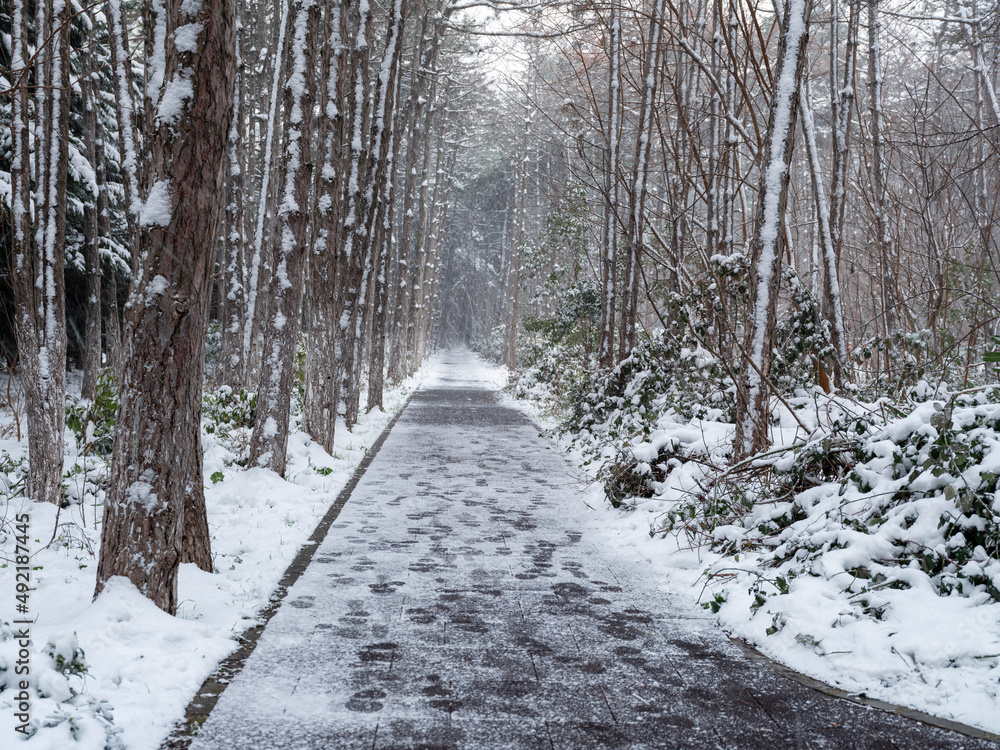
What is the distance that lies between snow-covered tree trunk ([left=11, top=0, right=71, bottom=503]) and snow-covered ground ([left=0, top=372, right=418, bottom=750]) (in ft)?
1.95

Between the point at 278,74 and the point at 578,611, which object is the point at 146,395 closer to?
the point at 578,611

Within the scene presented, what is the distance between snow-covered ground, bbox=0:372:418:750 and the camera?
11.0ft

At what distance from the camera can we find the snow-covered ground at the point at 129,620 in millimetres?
3346

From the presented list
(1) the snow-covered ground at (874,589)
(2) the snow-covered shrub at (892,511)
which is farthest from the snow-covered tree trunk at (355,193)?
(2) the snow-covered shrub at (892,511)

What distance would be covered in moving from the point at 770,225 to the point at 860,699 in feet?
15.6

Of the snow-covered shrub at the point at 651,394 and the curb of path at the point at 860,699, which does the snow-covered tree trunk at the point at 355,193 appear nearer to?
the snow-covered shrub at the point at 651,394

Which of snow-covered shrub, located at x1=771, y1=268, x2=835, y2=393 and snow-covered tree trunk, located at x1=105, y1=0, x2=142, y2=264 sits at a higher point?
snow-covered tree trunk, located at x1=105, y1=0, x2=142, y2=264

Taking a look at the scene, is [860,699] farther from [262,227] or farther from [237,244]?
[237,244]

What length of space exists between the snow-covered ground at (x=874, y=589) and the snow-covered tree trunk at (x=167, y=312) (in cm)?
382

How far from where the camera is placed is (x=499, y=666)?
177 inches

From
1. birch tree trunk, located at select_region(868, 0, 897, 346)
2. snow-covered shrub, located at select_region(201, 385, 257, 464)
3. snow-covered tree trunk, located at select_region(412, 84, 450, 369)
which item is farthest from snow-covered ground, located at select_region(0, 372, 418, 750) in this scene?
snow-covered tree trunk, located at select_region(412, 84, 450, 369)

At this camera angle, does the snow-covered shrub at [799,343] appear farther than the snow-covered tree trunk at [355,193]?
No

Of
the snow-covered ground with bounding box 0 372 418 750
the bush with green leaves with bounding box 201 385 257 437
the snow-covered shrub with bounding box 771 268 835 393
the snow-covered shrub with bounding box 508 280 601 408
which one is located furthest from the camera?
the snow-covered shrub with bounding box 508 280 601 408

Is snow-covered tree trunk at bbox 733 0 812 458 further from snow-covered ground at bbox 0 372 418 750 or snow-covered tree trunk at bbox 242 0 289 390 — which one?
snow-covered tree trunk at bbox 242 0 289 390
